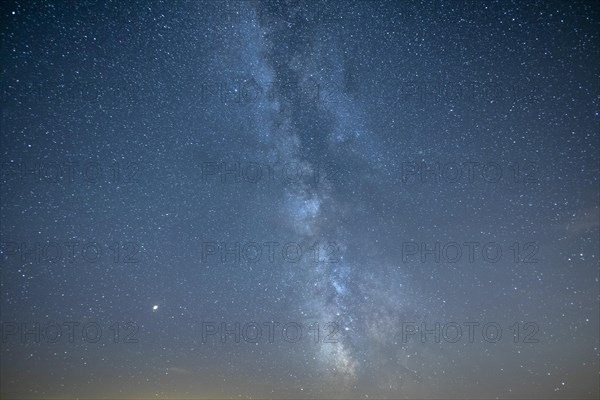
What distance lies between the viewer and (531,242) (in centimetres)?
623

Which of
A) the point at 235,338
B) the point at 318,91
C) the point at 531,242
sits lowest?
the point at 235,338

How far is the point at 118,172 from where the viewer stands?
5.96 m

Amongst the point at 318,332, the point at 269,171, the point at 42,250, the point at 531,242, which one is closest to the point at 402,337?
the point at 318,332

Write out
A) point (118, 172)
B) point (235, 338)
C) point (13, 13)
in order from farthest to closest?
1. point (235, 338)
2. point (118, 172)
3. point (13, 13)

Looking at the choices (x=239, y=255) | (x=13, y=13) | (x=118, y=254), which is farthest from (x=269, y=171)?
(x=13, y=13)

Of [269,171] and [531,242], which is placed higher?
[269,171]

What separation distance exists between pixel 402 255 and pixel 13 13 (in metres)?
6.38

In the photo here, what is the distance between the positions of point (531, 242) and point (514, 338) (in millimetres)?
1591

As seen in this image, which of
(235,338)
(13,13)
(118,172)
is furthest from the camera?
(235,338)

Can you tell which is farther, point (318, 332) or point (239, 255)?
point (318, 332)

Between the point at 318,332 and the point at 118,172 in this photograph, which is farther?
the point at 318,332

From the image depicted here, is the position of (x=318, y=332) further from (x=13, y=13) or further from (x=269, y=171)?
(x=13, y=13)

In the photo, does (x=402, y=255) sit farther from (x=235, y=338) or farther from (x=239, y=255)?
(x=235, y=338)

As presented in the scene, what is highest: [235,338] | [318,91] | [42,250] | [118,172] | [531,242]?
[318,91]
